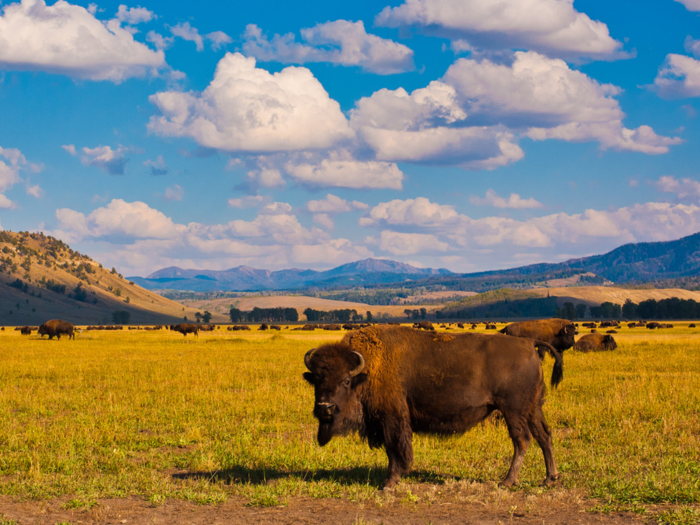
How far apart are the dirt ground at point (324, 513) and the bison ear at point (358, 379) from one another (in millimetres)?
1747

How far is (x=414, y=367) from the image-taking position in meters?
9.71

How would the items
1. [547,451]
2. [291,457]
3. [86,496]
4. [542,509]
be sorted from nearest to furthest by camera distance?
[542,509], [86,496], [547,451], [291,457]

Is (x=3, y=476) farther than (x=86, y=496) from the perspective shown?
Yes

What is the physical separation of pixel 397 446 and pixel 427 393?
95 centimetres

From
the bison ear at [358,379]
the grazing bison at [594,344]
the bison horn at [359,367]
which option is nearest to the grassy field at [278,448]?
the bison ear at [358,379]

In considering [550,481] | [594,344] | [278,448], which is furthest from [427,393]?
[594,344]

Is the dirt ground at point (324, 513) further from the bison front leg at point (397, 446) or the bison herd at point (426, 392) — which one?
the bison herd at point (426, 392)

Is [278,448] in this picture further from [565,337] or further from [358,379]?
[565,337]

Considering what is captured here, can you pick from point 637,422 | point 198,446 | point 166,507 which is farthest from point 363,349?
point 637,422

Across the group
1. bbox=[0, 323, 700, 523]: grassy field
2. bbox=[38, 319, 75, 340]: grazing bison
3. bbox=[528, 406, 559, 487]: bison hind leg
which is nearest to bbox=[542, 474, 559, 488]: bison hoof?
bbox=[528, 406, 559, 487]: bison hind leg

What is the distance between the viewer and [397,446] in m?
9.42

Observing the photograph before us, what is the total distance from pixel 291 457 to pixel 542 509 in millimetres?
4749

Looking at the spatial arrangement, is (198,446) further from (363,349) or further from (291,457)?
(363,349)

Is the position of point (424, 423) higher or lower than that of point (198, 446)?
higher
